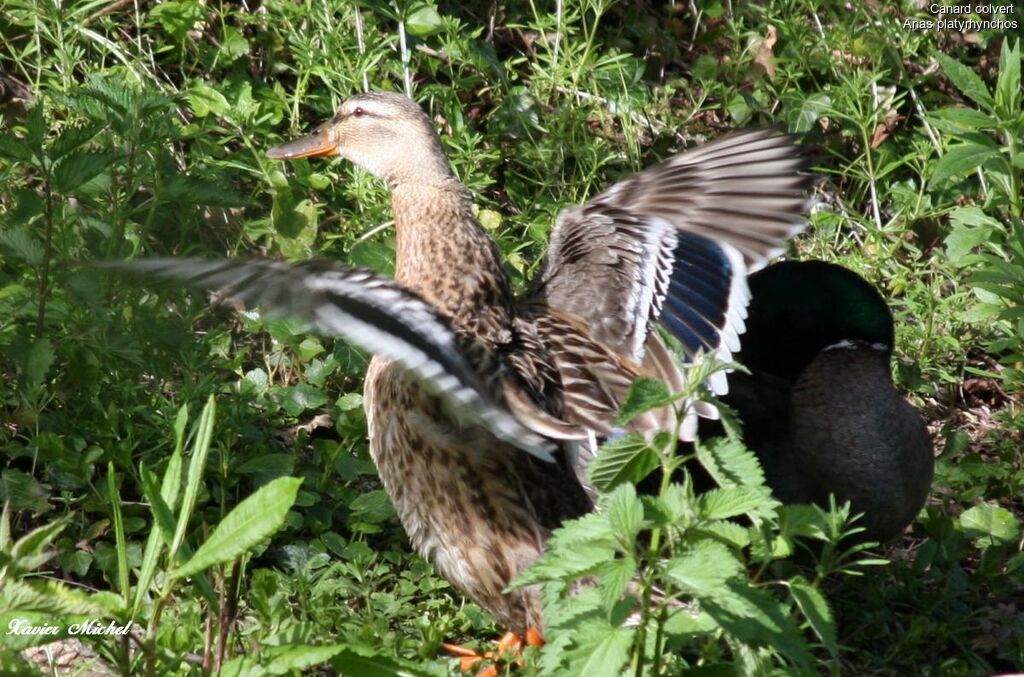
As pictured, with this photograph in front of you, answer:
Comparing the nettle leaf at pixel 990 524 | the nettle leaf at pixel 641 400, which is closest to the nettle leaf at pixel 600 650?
the nettle leaf at pixel 641 400

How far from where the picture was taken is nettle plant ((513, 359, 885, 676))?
260 centimetres

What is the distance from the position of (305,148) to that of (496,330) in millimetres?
1418

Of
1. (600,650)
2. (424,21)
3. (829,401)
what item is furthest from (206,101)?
(600,650)

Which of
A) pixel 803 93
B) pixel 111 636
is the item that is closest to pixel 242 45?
pixel 803 93

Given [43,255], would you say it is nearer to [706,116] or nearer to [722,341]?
[722,341]

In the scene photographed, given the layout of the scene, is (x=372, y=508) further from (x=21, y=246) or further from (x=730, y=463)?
(x=730, y=463)

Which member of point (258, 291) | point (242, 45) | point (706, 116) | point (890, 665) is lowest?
point (890, 665)

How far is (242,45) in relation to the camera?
568cm

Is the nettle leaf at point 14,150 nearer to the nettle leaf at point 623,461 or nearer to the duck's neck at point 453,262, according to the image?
the duck's neck at point 453,262

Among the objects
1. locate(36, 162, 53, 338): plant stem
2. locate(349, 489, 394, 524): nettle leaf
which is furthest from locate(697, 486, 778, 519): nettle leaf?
locate(36, 162, 53, 338): plant stem

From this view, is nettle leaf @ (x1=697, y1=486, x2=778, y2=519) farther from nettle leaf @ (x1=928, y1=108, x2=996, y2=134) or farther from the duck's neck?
nettle leaf @ (x1=928, y1=108, x2=996, y2=134)

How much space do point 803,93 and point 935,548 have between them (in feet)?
8.09

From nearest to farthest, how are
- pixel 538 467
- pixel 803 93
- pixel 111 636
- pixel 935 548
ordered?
pixel 111 636
pixel 538 467
pixel 935 548
pixel 803 93

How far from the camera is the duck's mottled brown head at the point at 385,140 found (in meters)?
4.14
